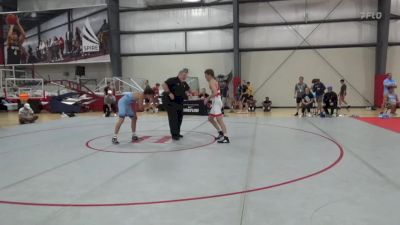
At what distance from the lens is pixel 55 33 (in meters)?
24.8

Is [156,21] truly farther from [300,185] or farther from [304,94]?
Answer: [300,185]

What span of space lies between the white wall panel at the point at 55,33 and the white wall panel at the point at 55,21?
0.35 m

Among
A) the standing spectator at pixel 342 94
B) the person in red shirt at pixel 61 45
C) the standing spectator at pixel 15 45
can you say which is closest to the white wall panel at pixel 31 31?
the standing spectator at pixel 15 45

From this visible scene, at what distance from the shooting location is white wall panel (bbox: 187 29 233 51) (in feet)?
73.7

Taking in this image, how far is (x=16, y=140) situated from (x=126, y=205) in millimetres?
6725

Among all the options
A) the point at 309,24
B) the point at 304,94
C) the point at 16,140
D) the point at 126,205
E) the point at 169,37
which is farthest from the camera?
the point at 169,37

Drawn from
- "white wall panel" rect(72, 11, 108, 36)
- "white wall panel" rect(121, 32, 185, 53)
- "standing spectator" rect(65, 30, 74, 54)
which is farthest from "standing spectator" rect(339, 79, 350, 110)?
"standing spectator" rect(65, 30, 74, 54)

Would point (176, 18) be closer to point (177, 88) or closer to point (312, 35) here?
point (312, 35)

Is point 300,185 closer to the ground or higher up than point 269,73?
closer to the ground

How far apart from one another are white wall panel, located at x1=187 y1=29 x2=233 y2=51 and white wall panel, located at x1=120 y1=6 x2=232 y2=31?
1.79 ft

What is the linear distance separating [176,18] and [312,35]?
865 centimetres

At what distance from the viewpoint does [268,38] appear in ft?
72.1

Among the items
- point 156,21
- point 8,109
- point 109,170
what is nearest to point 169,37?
point 156,21

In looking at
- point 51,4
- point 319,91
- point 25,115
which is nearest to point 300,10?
point 319,91
